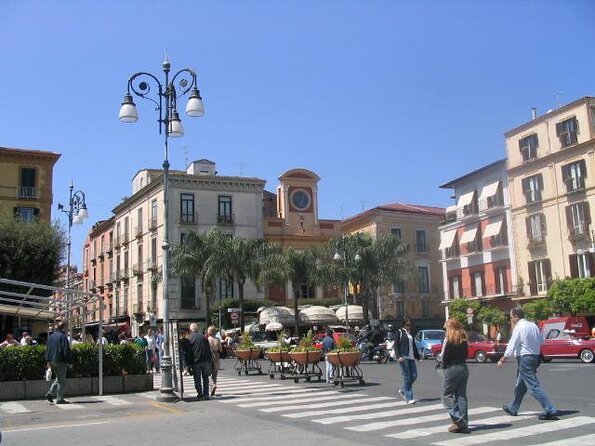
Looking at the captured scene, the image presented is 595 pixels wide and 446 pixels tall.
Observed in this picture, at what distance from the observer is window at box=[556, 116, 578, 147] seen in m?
41.6

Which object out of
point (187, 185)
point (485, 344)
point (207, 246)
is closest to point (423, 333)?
point (485, 344)

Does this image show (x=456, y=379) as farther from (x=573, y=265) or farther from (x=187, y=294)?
(x=187, y=294)

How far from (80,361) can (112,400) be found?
1800mm

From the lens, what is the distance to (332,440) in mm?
9094

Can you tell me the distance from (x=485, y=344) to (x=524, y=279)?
1784 centimetres

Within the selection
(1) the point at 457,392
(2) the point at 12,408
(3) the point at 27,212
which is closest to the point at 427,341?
(2) the point at 12,408

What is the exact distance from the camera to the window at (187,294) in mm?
52938

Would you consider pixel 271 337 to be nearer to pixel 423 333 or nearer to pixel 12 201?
pixel 423 333

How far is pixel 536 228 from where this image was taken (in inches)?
1754

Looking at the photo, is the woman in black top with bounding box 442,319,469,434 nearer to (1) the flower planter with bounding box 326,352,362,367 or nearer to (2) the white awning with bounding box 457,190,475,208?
(1) the flower planter with bounding box 326,352,362,367

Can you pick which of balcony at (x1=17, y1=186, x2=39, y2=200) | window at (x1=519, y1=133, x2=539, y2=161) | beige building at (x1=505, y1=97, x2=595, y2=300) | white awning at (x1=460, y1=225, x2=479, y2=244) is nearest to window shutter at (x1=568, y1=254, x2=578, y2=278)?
beige building at (x1=505, y1=97, x2=595, y2=300)

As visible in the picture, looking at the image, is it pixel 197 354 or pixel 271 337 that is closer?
pixel 197 354

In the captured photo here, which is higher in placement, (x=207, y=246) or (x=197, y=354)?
(x=207, y=246)

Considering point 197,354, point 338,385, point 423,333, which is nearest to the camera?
point 197,354
